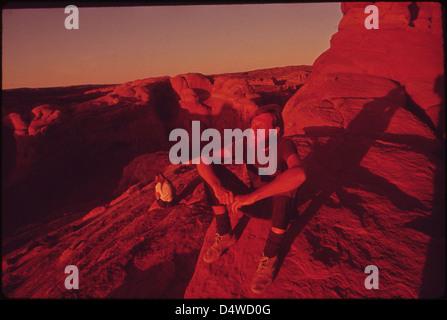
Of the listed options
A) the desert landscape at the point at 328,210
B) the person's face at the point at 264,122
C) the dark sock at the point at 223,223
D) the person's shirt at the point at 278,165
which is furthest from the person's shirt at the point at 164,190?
the person's face at the point at 264,122

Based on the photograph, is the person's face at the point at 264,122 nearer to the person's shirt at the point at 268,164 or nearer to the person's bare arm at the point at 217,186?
the person's shirt at the point at 268,164

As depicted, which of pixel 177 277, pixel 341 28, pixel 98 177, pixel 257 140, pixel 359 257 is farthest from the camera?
pixel 98 177

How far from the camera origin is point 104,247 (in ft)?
9.48

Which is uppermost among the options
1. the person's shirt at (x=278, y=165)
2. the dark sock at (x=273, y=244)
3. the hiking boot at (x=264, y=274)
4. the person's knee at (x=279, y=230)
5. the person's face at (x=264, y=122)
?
the person's face at (x=264, y=122)

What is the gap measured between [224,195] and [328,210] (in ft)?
4.13

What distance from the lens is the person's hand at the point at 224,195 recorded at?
67.2 inches

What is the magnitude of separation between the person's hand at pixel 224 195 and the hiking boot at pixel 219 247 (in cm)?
45

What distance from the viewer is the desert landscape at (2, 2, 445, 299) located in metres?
1.67

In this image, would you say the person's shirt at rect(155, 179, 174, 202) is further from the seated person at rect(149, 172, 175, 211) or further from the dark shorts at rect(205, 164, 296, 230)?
the dark shorts at rect(205, 164, 296, 230)

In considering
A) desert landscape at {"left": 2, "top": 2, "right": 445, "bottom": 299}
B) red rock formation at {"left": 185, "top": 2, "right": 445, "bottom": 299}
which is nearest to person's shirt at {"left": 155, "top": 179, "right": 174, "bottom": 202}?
desert landscape at {"left": 2, "top": 2, "right": 445, "bottom": 299}

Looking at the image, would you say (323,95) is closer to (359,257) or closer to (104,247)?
(359,257)

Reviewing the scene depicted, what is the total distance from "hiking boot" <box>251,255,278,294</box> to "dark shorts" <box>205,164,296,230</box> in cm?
33
